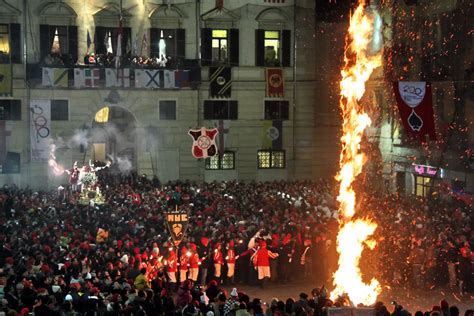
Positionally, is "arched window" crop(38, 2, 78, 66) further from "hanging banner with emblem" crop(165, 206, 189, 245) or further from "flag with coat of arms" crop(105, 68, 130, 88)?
"hanging banner with emblem" crop(165, 206, 189, 245)

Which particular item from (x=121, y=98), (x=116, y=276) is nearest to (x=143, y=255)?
(x=116, y=276)

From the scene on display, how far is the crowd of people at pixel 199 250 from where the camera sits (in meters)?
18.2

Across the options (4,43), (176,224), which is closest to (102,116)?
(4,43)

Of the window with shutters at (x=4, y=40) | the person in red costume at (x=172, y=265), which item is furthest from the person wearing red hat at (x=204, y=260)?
the window with shutters at (x=4, y=40)

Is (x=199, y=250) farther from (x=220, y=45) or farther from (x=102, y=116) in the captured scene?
(x=102, y=116)

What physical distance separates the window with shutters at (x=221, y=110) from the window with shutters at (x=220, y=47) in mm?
2187

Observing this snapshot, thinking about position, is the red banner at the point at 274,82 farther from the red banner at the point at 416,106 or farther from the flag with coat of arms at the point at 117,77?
the red banner at the point at 416,106

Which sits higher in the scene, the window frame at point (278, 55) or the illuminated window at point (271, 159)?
the window frame at point (278, 55)

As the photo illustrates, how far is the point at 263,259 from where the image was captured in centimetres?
2525

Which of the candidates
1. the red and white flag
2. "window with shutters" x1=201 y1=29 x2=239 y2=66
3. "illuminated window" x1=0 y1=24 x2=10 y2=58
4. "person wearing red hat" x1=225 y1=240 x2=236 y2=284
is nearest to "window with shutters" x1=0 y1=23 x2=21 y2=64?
"illuminated window" x1=0 y1=24 x2=10 y2=58

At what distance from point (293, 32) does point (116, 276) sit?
90.1 feet

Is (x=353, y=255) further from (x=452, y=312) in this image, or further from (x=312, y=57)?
(x=312, y=57)

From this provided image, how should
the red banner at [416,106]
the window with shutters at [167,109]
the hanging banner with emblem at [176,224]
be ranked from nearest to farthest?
the hanging banner with emblem at [176,224] → the red banner at [416,106] → the window with shutters at [167,109]

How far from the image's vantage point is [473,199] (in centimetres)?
3534
